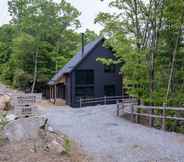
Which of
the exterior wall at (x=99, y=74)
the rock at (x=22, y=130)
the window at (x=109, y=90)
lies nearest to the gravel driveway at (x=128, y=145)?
the rock at (x=22, y=130)

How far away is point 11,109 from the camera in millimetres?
14289

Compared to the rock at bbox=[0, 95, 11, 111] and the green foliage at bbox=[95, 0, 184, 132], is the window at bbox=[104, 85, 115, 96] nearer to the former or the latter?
the green foliage at bbox=[95, 0, 184, 132]

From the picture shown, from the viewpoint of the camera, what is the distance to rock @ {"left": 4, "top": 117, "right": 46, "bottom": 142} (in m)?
6.80

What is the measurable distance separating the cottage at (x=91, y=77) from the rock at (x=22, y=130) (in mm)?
15402

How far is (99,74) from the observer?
24.1 meters

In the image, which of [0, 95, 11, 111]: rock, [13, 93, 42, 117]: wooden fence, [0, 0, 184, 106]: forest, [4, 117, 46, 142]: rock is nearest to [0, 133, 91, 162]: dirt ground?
[4, 117, 46, 142]: rock

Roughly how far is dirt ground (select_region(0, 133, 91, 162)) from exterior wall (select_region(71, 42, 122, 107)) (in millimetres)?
16458

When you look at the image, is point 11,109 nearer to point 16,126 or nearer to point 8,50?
point 16,126

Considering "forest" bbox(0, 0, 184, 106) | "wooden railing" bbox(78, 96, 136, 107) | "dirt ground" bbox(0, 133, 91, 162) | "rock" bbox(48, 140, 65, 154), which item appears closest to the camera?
"dirt ground" bbox(0, 133, 91, 162)

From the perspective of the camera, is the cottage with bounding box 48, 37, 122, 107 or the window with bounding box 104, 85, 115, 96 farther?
the window with bounding box 104, 85, 115, 96

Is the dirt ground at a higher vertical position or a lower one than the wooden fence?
lower

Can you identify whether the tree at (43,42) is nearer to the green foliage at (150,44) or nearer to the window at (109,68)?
the window at (109,68)

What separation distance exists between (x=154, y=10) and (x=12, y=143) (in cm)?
910

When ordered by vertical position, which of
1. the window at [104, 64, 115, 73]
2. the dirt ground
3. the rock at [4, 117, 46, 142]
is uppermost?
the window at [104, 64, 115, 73]
